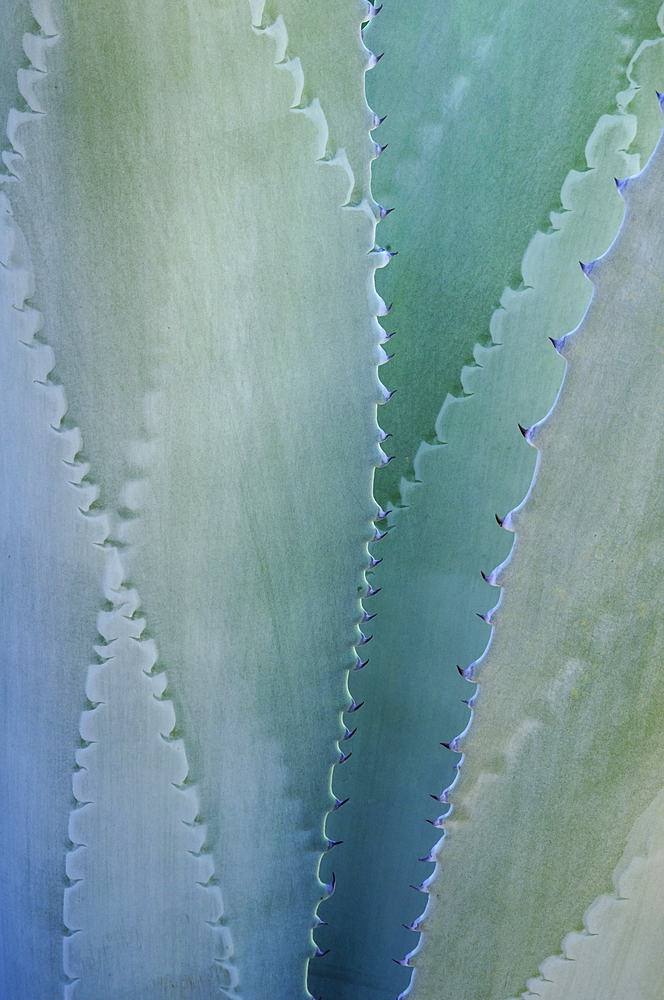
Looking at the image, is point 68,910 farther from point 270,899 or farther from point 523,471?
point 523,471

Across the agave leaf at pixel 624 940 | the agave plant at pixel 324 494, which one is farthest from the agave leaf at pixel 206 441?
the agave leaf at pixel 624 940

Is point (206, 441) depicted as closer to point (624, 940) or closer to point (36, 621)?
point (36, 621)

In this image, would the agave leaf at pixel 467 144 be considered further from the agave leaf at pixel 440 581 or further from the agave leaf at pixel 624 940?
the agave leaf at pixel 624 940

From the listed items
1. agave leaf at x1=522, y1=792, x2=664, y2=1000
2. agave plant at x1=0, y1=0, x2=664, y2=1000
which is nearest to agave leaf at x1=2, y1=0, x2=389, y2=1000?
agave plant at x1=0, y1=0, x2=664, y2=1000

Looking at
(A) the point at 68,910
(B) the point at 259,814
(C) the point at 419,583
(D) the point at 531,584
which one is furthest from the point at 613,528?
(A) the point at 68,910

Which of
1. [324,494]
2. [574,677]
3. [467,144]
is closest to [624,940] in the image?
[574,677]

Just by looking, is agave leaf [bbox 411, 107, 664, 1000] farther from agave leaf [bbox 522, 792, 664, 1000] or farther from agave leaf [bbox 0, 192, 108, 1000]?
agave leaf [bbox 0, 192, 108, 1000]

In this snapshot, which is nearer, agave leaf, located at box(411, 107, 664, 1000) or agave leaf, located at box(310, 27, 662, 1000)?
agave leaf, located at box(411, 107, 664, 1000)
